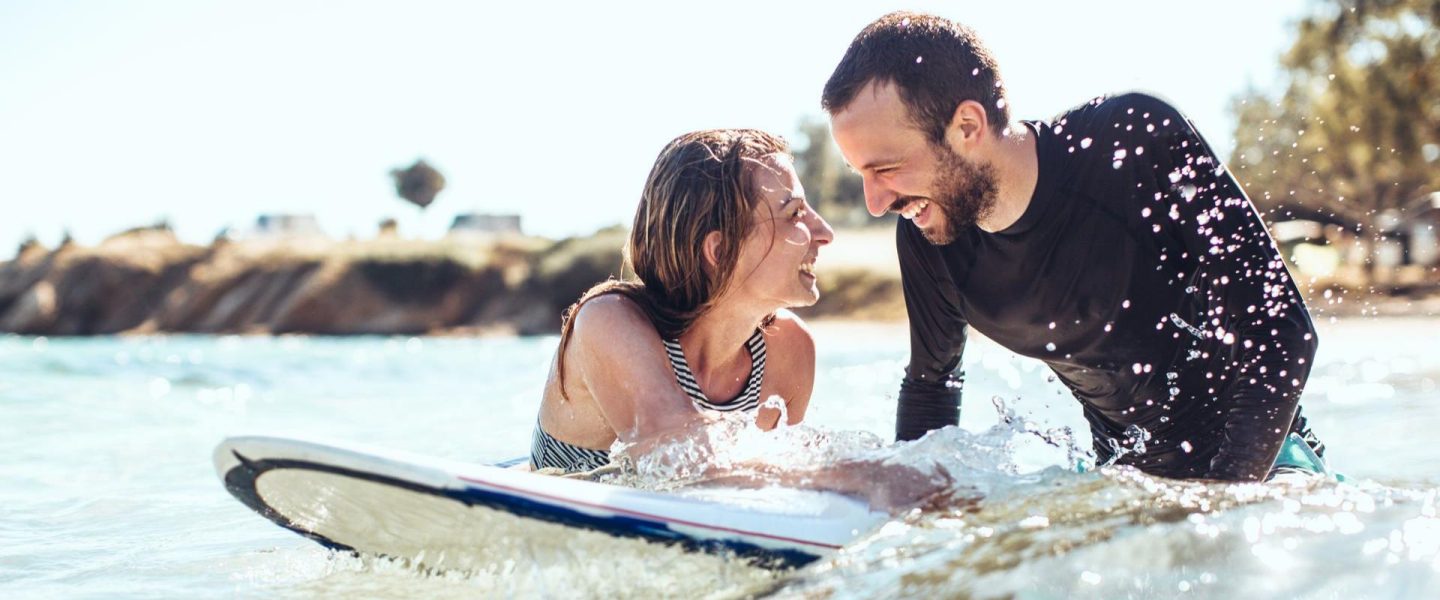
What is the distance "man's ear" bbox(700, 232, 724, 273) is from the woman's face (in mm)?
62

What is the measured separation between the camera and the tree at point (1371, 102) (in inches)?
911

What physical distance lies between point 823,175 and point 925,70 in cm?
4339

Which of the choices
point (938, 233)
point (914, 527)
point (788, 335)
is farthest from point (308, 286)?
point (914, 527)

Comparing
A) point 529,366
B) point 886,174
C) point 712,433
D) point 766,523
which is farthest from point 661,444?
point 529,366

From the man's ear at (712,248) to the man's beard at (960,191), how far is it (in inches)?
21.9

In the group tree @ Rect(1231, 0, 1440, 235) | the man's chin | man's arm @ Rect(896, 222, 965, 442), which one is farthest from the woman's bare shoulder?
tree @ Rect(1231, 0, 1440, 235)

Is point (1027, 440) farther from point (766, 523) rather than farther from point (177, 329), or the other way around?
point (177, 329)

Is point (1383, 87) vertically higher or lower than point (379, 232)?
higher

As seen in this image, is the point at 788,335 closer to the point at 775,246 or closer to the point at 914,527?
the point at 775,246

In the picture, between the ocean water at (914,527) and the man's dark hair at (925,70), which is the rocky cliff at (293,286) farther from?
the man's dark hair at (925,70)

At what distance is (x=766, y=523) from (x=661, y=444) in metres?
0.42

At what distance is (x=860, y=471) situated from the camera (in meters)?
2.81

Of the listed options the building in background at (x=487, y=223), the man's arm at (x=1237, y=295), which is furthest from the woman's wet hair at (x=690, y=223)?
the building in background at (x=487, y=223)

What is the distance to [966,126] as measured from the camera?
307 centimetres
